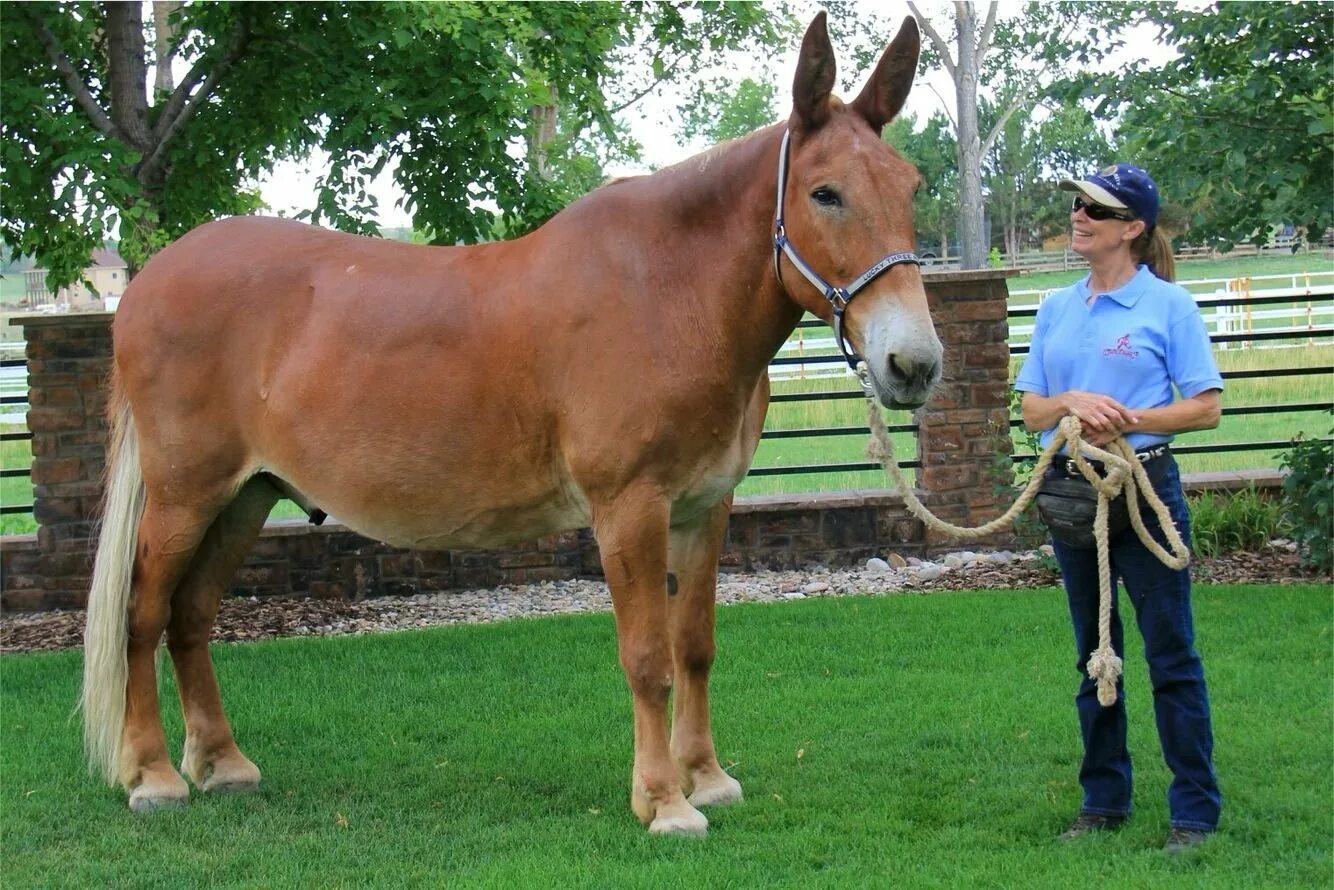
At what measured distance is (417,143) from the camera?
7273mm

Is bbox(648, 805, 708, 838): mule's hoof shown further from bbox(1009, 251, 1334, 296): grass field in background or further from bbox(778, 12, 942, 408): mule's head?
bbox(1009, 251, 1334, 296): grass field in background

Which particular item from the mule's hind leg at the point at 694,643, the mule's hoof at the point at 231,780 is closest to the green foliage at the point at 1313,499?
the mule's hind leg at the point at 694,643

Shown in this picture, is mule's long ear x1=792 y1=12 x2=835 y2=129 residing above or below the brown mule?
above

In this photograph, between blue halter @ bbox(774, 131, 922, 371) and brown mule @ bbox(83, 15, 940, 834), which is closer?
blue halter @ bbox(774, 131, 922, 371)

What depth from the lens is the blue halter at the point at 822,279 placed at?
12.1 ft

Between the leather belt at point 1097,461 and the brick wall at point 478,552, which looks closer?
the leather belt at point 1097,461

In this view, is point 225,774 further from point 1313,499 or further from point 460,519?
point 1313,499

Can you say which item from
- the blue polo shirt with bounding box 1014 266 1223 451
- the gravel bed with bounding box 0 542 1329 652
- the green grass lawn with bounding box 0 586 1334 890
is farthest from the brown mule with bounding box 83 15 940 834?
the gravel bed with bounding box 0 542 1329 652

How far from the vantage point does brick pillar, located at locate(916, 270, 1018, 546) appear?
8.88 metres

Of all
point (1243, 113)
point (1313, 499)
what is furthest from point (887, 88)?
point (1313, 499)

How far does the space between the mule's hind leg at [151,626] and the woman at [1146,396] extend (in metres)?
3.12

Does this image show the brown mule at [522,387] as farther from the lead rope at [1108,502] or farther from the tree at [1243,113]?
the tree at [1243,113]

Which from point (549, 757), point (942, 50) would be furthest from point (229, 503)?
point (942, 50)

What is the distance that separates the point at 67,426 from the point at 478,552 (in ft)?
8.97
